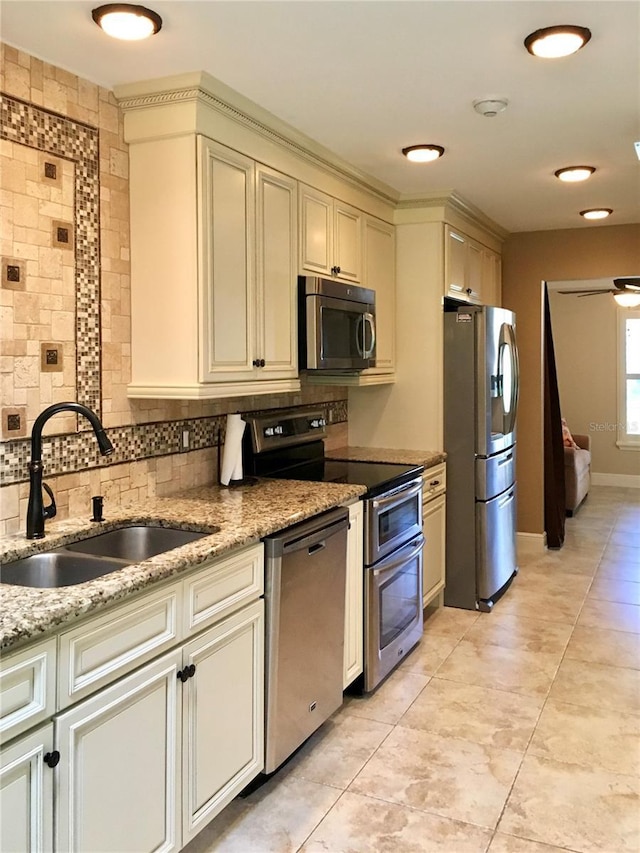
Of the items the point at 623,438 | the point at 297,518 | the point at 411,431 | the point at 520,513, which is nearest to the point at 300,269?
the point at 297,518

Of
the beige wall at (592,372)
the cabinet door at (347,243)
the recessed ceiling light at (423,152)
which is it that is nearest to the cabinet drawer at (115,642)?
the cabinet door at (347,243)

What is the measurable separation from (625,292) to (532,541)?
106 inches

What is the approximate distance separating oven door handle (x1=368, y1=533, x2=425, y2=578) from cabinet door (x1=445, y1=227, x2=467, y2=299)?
1.52 m

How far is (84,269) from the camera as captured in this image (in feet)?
8.24

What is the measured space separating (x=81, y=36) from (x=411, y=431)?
279 centimetres

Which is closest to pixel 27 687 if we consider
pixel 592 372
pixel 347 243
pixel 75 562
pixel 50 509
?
pixel 75 562

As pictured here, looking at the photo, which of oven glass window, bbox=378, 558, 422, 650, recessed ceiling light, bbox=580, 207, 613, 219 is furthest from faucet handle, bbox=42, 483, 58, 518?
recessed ceiling light, bbox=580, 207, 613, 219

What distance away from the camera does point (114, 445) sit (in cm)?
264

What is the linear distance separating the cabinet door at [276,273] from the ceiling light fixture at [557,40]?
111cm

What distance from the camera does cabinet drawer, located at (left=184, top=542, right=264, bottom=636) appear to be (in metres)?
2.05

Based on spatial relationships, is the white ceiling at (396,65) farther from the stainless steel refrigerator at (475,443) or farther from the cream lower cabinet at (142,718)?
the cream lower cabinet at (142,718)

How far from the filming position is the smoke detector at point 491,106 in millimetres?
2766

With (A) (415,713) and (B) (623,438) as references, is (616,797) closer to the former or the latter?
(A) (415,713)

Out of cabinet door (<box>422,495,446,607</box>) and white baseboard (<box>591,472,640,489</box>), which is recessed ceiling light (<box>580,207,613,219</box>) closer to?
cabinet door (<box>422,495,446,607</box>)
